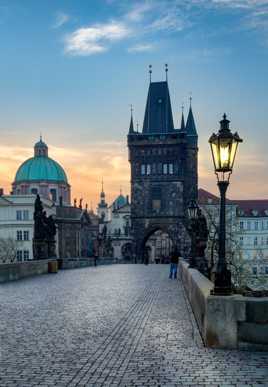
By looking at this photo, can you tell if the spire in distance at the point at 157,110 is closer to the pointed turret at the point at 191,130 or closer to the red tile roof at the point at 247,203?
the pointed turret at the point at 191,130

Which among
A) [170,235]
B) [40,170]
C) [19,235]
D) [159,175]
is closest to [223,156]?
[170,235]

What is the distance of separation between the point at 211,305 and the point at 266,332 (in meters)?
0.96

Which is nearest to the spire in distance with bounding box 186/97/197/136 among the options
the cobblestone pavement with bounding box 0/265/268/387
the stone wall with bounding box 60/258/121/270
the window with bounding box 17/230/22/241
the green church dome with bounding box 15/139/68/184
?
the green church dome with bounding box 15/139/68/184

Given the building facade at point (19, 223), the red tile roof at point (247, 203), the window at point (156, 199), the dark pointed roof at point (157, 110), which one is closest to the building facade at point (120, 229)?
the window at point (156, 199)

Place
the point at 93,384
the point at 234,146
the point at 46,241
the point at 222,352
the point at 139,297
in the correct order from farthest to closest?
1. the point at 46,241
2. the point at 139,297
3. the point at 234,146
4. the point at 222,352
5. the point at 93,384

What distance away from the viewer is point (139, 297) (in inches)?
714

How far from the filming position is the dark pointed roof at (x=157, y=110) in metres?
89.2

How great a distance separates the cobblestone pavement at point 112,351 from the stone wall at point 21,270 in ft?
32.9

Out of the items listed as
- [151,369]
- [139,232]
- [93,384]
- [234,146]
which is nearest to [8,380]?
[93,384]

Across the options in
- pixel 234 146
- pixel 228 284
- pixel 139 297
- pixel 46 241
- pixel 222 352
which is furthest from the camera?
pixel 46 241

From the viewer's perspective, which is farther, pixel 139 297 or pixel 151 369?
pixel 139 297

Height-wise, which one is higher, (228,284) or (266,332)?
(228,284)

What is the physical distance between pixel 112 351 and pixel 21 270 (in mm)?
19571

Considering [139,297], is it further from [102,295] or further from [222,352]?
[222,352]
